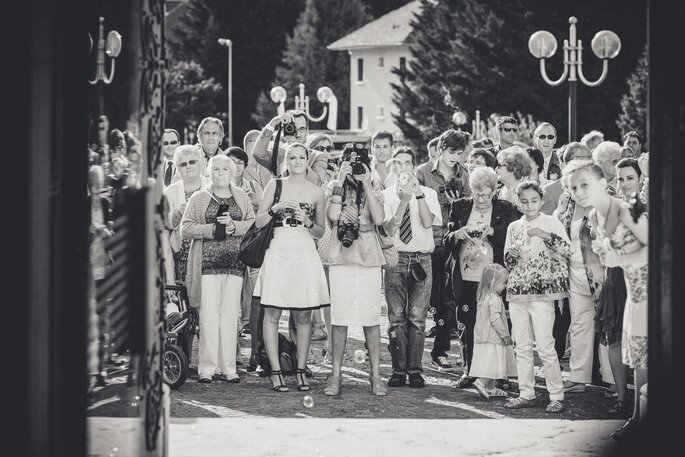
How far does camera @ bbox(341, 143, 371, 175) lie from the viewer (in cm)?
980

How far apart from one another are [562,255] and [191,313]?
3.22 m

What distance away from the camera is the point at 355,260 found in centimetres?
972

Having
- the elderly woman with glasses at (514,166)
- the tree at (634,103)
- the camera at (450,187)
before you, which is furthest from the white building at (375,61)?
the elderly woman with glasses at (514,166)

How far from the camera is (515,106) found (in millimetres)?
49312

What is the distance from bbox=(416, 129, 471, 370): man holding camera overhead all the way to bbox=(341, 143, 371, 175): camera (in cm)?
140

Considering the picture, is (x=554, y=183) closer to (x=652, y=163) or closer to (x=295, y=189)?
(x=295, y=189)

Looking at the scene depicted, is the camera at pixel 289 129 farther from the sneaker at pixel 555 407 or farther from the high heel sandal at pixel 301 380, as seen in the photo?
the sneaker at pixel 555 407

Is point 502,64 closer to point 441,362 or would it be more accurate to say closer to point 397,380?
point 441,362

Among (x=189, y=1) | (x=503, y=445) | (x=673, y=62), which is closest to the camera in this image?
(x=673, y=62)

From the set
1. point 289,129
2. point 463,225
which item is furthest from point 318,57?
point 463,225

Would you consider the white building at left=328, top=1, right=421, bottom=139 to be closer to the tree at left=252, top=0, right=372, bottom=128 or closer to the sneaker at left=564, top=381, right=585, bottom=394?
the tree at left=252, top=0, right=372, bottom=128

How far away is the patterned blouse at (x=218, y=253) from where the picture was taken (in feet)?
33.5

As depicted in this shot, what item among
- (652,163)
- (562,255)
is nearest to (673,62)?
(652,163)

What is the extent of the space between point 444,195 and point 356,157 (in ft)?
7.22
